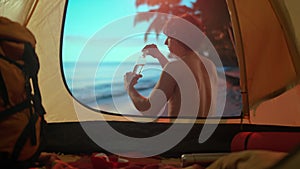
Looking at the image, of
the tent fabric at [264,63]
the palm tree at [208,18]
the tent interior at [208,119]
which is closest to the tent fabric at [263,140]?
the tent interior at [208,119]

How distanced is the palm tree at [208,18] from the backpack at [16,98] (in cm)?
67

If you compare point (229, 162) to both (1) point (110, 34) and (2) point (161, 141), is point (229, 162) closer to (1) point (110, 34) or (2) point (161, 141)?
(2) point (161, 141)

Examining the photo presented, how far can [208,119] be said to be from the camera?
1747mm

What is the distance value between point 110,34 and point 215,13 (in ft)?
1.50

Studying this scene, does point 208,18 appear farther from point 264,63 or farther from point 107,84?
point 107,84

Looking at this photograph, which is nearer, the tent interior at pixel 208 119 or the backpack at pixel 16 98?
the backpack at pixel 16 98

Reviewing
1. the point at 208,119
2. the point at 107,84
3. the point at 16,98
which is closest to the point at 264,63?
the point at 208,119

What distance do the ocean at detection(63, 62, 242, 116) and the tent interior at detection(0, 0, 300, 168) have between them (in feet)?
0.07

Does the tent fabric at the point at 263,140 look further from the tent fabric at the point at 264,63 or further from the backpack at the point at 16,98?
the backpack at the point at 16,98

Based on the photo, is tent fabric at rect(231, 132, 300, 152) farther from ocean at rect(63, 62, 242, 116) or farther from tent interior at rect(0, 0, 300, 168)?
ocean at rect(63, 62, 242, 116)

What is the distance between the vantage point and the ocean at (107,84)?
1694 millimetres

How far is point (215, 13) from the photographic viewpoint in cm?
182

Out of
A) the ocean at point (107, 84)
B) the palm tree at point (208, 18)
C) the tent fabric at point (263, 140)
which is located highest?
the palm tree at point (208, 18)

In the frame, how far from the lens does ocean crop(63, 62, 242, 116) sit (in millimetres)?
1694
